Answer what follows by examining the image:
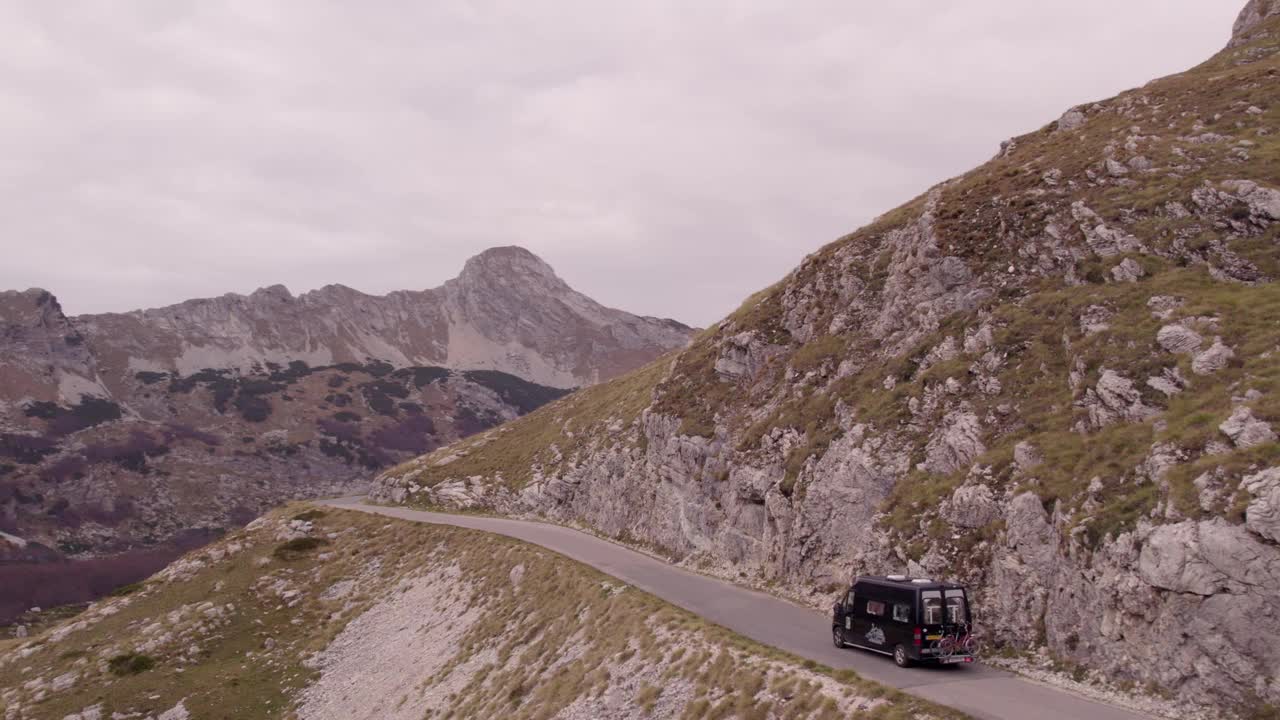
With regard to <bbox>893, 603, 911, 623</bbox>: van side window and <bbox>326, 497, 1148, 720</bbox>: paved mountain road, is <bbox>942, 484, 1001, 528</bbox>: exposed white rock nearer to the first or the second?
<bbox>893, 603, 911, 623</bbox>: van side window

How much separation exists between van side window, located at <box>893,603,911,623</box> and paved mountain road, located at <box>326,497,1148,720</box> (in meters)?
1.61

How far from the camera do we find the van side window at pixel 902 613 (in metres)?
23.8

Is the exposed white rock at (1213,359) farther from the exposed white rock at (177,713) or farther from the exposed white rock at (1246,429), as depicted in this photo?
the exposed white rock at (177,713)

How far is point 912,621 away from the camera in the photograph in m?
23.6

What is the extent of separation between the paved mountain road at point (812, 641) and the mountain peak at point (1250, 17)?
53405 mm

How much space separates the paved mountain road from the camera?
64.1 ft

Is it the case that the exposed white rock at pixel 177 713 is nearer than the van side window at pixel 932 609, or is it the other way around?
the van side window at pixel 932 609

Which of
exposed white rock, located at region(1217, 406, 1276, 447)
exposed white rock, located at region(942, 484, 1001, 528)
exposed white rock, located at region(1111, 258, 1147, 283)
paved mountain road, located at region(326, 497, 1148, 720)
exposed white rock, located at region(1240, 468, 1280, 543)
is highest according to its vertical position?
exposed white rock, located at region(1111, 258, 1147, 283)

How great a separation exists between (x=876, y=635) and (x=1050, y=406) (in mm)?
11940

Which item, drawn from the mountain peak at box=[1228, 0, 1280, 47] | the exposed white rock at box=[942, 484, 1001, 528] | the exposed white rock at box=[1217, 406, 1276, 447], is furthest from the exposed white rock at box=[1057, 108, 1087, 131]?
the exposed white rock at box=[1217, 406, 1276, 447]

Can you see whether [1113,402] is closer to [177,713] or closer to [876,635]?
[876,635]

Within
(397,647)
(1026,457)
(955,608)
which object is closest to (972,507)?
(1026,457)

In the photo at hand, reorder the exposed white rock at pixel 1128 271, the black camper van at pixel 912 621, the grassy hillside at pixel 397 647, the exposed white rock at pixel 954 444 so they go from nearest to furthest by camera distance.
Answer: the black camper van at pixel 912 621
the grassy hillside at pixel 397 647
the exposed white rock at pixel 954 444
the exposed white rock at pixel 1128 271

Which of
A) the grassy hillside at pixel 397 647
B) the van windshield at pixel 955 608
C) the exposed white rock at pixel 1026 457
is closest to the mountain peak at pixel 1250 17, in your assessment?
the exposed white rock at pixel 1026 457
